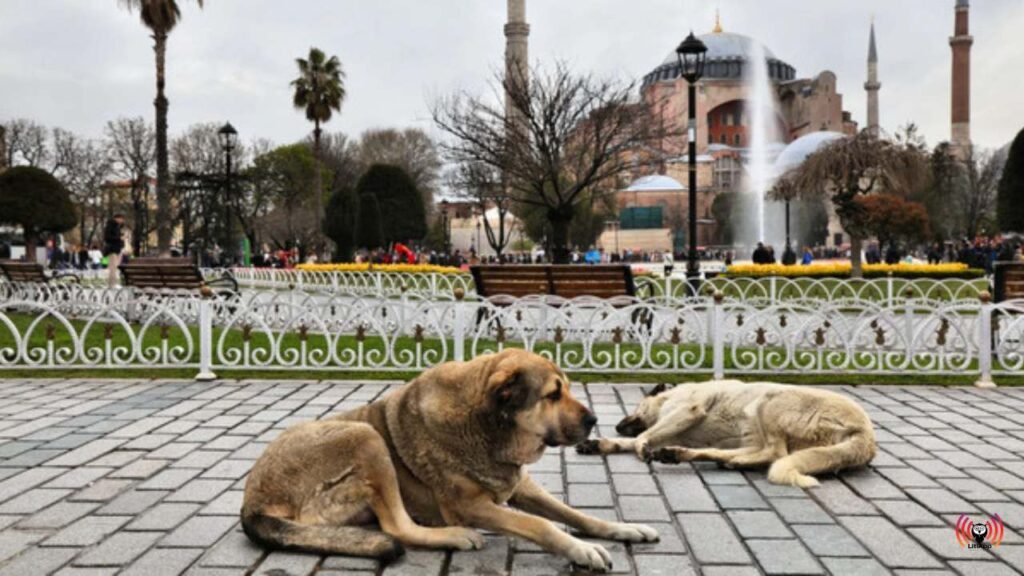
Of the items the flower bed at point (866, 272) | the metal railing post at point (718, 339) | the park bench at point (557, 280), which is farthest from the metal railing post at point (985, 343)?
the flower bed at point (866, 272)

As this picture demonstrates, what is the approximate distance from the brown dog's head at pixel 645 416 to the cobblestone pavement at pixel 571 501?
1.31ft

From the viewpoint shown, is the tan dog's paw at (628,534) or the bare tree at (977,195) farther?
the bare tree at (977,195)

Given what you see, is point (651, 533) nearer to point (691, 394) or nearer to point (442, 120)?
point (691, 394)

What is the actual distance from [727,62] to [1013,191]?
8761 centimetres

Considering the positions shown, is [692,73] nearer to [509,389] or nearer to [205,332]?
[205,332]

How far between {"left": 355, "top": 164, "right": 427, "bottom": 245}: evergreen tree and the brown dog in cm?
3255

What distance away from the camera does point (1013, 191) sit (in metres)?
21.8

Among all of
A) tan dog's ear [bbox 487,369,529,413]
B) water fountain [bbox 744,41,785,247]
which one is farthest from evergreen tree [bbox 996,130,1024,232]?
water fountain [bbox 744,41,785,247]

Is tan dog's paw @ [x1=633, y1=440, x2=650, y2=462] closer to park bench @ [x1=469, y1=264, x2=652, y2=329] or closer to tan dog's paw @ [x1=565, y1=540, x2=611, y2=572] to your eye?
tan dog's paw @ [x1=565, y1=540, x2=611, y2=572]

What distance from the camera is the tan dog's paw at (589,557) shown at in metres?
3.34

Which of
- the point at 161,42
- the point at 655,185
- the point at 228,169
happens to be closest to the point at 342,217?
the point at 228,169

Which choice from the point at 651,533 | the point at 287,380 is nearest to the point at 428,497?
the point at 651,533

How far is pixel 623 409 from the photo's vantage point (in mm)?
7016

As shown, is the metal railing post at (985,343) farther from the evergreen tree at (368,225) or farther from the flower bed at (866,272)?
the evergreen tree at (368,225)
